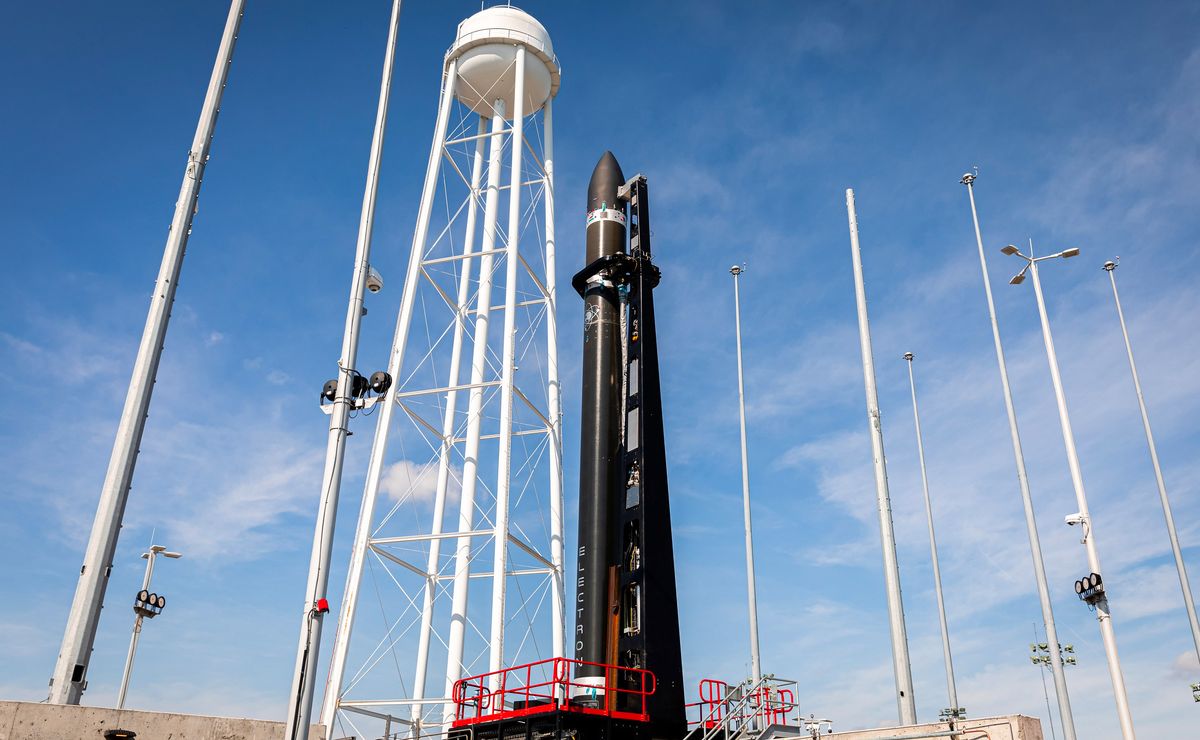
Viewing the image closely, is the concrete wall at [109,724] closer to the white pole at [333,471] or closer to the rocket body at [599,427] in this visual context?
the white pole at [333,471]

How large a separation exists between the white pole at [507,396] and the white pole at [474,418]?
91cm

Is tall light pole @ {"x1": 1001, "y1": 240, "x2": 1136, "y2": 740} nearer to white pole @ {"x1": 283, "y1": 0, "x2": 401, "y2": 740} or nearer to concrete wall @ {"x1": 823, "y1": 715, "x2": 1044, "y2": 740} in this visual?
concrete wall @ {"x1": 823, "y1": 715, "x2": 1044, "y2": 740}

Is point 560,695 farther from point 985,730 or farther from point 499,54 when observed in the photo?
point 499,54

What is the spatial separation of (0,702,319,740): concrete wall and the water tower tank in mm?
20565

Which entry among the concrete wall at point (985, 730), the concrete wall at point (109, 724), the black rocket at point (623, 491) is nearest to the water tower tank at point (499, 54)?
the black rocket at point (623, 491)

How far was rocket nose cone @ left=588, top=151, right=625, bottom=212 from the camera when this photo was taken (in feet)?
87.7

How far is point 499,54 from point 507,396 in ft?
37.5

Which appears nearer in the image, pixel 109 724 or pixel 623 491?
pixel 109 724

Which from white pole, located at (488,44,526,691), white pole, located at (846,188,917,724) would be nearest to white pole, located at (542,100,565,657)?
white pole, located at (488,44,526,691)

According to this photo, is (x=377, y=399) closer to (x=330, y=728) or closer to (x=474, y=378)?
(x=330, y=728)

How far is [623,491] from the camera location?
2258cm

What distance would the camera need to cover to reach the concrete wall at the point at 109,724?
12625 millimetres

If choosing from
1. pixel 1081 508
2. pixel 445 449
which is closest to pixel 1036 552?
pixel 1081 508

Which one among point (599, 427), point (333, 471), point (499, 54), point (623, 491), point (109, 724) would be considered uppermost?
point (499, 54)
